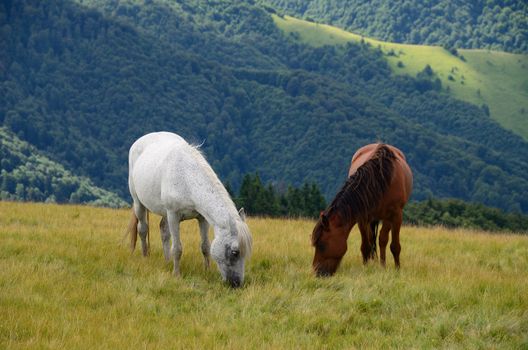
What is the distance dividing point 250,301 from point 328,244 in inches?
86.5

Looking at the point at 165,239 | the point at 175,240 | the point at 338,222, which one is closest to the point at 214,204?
the point at 175,240

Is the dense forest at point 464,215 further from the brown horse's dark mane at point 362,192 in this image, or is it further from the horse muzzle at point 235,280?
the horse muzzle at point 235,280

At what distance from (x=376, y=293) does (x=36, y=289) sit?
4.64 m

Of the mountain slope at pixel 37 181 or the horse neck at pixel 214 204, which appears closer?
the horse neck at pixel 214 204

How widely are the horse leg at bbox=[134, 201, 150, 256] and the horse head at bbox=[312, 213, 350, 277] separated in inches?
132

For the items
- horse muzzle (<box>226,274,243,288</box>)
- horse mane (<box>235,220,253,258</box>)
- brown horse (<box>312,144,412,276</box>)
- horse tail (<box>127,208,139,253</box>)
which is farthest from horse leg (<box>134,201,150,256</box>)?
brown horse (<box>312,144,412,276</box>)

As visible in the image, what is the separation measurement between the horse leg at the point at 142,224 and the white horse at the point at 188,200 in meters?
0.02

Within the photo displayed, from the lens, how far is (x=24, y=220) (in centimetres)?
1506

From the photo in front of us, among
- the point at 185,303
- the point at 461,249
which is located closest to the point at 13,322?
the point at 185,303

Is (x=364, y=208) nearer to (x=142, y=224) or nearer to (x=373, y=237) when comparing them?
(x=373, y=237)

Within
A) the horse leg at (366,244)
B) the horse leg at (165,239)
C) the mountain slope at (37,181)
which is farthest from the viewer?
the mountain slope at (37,181)

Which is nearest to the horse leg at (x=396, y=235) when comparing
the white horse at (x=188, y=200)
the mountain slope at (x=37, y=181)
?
the white horse at (x=188, y=200)

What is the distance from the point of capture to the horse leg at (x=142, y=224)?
12070 mm

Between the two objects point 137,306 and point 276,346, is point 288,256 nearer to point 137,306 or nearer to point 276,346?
point 137,306
